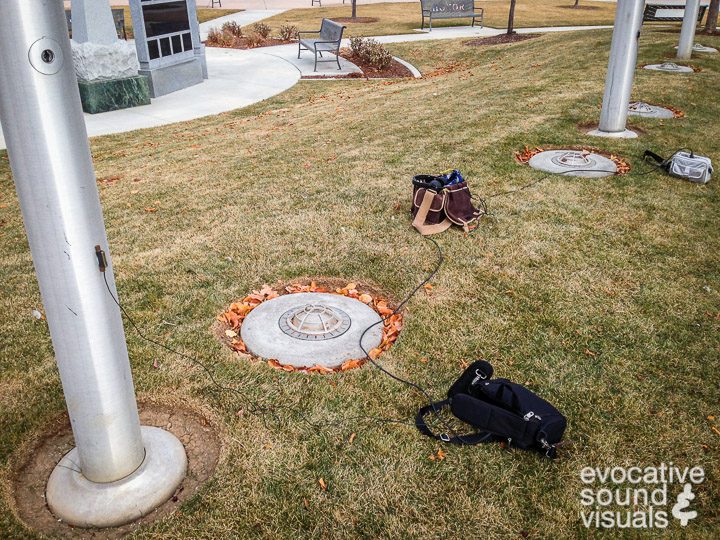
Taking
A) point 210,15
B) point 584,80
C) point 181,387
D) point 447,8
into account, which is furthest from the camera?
point 210,15

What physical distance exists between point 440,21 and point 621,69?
20104 mm

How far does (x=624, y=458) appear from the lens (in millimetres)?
3158

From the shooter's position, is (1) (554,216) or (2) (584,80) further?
(2) (584,80)

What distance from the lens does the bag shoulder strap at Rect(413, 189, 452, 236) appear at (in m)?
5.56

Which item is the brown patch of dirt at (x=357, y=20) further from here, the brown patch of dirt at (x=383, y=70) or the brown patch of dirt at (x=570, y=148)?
the brown patch of dirt at (x=570, y=148)

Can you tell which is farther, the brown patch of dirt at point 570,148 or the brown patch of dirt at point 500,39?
the brown patch of dirt at point 500,39

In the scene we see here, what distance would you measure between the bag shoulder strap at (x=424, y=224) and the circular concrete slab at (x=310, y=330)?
129 cm

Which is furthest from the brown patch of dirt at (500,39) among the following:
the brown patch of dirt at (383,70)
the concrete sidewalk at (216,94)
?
the concrete sidewalk at (216,94)

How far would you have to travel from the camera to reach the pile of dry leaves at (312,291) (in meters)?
3.92

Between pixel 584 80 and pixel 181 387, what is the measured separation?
997 centimetres

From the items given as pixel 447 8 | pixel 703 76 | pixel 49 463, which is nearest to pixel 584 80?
pixel 703 76

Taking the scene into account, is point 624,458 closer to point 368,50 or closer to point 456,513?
point 456,513

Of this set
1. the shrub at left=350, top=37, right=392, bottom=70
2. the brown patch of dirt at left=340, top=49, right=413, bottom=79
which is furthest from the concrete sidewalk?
the shrub at left=350, top=37, right=392, bottom=70

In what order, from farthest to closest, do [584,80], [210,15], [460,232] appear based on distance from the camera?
1. [210,15]
2. [584,80]
3. [460,232]
